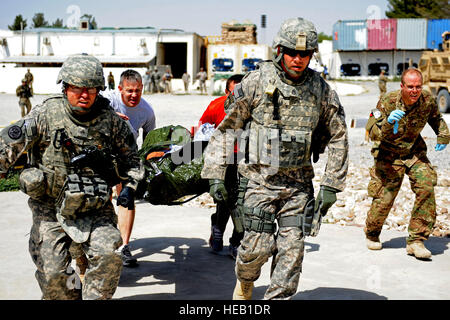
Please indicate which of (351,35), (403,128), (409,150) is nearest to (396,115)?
(403,128)

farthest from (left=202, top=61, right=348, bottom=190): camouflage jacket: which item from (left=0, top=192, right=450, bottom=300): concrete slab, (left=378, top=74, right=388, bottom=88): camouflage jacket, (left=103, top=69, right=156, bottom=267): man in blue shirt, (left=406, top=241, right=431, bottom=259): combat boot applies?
(left=378, top=74, right=388, bottom=88): camouflage jacket

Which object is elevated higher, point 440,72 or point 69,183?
point 440,72

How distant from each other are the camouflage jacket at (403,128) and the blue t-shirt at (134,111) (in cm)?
226

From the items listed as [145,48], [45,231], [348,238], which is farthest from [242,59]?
[45,231]

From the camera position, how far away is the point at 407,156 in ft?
19.6

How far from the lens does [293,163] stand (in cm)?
393

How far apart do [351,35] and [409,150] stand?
164ft

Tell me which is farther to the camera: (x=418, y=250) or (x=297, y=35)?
(x=418, y=250)

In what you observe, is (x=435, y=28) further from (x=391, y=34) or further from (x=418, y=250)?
(x=418, y=250)

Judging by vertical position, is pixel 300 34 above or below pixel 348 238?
above

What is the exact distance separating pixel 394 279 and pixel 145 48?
42.9 meters

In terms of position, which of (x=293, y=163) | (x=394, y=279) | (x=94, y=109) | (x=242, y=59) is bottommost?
(x=394, y=279)

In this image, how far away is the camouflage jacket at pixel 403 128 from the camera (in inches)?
229

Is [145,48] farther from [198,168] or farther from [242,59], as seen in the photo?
[198,168]
